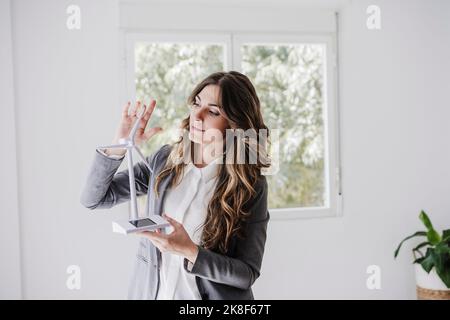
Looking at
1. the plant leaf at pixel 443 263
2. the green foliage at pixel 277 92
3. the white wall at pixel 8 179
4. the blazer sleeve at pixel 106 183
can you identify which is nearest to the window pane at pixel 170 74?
the green foliage at pixel 277 92

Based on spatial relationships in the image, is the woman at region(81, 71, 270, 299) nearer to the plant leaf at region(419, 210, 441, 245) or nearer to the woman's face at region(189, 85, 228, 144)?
the woman's face at region(189, 85, 228, 144)

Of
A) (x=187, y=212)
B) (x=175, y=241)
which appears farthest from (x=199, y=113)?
(x=175, y=241)

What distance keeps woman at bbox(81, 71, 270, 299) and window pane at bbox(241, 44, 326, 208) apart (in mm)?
1302

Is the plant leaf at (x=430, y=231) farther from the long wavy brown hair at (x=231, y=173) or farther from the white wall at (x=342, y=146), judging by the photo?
the long wavy brown hair at (x=231, y=173)

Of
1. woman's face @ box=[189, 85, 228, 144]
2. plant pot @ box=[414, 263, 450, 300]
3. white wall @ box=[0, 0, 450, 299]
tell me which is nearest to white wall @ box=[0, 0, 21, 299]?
white wall @ box=[0, 0, 450, 299]

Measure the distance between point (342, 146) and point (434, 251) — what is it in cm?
74

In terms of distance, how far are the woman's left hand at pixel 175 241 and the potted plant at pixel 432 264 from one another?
1771 millimetres

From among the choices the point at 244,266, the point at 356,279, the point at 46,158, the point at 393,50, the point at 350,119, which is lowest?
the point at 356,279

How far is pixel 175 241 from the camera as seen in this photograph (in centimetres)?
116

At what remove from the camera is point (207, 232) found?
52.2 inches

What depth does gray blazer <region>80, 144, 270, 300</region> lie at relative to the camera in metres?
1.23
